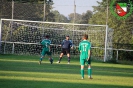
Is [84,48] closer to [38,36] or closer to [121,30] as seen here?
[38,36]

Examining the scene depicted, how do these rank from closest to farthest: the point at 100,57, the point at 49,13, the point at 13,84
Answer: the point at 13,84 → the point at 100,57 → the point at 49,13

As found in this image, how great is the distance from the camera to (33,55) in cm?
4403

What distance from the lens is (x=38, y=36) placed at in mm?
44375

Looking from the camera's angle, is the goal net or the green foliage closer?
the goal net

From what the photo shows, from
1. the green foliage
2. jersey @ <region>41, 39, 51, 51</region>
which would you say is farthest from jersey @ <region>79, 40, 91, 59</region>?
the green foliage

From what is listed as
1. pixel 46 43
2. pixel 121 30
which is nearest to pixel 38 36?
pixel 121 30

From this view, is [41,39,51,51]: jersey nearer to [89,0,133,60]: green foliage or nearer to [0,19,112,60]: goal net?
[0,19,112,60]: goal net

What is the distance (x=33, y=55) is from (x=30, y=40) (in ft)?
4.60

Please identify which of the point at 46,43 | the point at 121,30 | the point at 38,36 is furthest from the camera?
the point at 121,30

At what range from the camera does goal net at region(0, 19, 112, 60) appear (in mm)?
43562

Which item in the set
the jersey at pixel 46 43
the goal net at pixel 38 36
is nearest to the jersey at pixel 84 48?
the jersey at pixel 46 43

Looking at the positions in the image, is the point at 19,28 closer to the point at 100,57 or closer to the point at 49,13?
the point at 49,13

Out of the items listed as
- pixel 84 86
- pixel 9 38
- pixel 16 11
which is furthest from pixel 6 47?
pixel 84 86

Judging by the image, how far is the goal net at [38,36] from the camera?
43.6m
